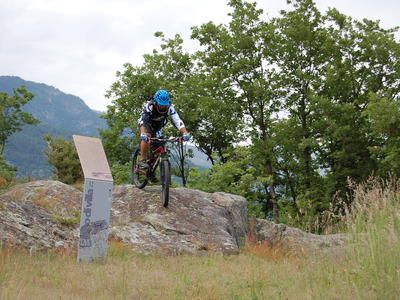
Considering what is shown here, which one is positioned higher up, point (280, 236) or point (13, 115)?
point (13, 115)

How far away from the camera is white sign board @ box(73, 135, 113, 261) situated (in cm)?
791

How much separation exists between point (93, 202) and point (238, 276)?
2.58 meters

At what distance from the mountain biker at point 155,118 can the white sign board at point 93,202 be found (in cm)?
230

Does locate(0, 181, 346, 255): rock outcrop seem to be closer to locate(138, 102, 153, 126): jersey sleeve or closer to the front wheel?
the front wheel

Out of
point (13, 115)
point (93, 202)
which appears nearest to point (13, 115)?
point (13, 115)

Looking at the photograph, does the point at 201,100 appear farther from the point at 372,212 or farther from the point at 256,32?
the point at 372,212

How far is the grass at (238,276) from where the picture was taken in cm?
539

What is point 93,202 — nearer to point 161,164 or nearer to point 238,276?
point 238,276

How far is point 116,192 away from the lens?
12.5 metres

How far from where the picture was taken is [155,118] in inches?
432

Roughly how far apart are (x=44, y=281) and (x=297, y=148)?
87.8ft

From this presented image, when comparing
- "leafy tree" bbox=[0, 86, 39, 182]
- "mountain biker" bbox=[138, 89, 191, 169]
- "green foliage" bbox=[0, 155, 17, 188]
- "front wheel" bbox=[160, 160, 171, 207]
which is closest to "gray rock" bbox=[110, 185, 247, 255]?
"front wheel" bbox=[160, 160, 171, 207]

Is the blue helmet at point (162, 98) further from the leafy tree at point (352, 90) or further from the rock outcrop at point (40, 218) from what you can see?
the leafy tree at point (352, 90)

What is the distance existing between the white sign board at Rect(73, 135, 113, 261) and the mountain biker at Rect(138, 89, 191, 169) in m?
2.30
